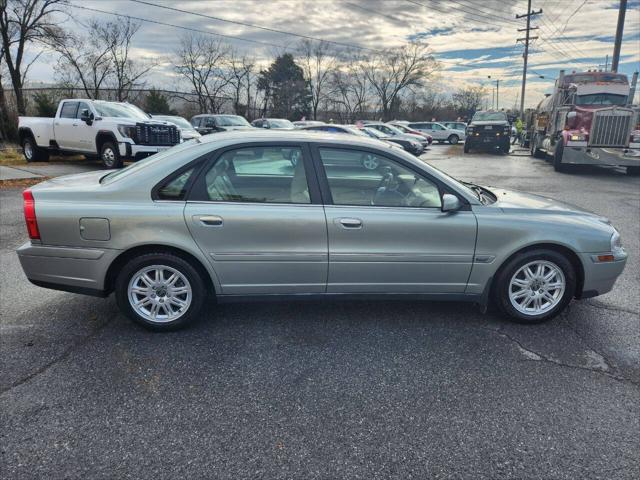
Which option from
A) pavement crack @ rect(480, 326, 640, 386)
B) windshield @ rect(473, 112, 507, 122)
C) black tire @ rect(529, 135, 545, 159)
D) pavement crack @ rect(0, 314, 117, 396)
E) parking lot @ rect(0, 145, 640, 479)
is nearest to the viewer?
parking lot @ rect(0, 145, 640, 479)

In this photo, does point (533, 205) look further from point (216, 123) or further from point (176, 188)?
point (216, 123)

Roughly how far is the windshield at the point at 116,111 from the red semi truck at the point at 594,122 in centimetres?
1377

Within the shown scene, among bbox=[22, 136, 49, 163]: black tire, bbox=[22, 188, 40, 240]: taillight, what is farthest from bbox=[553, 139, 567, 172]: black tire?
bbox=[22, 136, 49, 163]: black tire

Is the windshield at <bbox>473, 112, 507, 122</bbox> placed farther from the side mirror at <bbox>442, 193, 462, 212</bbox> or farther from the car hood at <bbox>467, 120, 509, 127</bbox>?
the side mirror at <bbox>442, 193, 462, 212</bbox>

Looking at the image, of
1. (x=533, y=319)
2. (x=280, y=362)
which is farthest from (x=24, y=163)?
(x=533, y=319)

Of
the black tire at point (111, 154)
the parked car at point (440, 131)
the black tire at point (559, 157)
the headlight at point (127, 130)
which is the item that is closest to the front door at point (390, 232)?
the headlight at point (127, 130)

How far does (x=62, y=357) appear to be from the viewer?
3.16 metres

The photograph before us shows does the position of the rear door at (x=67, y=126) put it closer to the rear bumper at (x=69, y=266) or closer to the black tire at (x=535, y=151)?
the rear bumper at (x=69, y=266)

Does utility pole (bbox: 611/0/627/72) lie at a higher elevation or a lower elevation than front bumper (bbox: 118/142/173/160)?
higher

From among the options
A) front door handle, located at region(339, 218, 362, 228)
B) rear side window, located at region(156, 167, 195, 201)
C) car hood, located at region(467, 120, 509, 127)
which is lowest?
front door handle, located at region(339, 218, 362, 228)

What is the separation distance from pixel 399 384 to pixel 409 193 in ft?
4.86

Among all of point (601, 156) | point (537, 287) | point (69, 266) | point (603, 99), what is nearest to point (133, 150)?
point (69, 266)

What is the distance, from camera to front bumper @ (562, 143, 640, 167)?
14.0 meters

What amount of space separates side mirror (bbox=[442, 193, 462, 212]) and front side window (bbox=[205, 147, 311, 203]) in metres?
1.05
